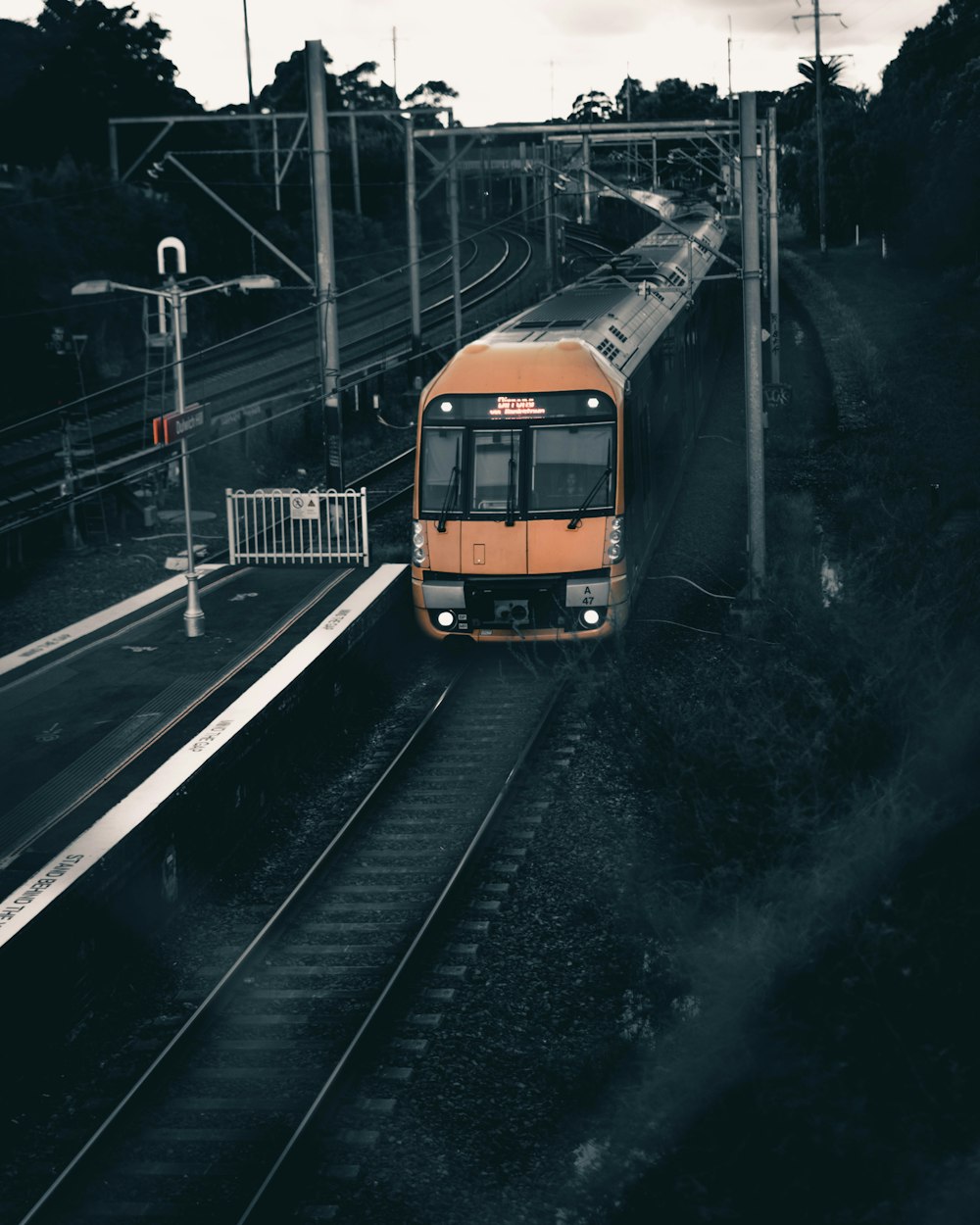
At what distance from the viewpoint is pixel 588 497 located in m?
14.8

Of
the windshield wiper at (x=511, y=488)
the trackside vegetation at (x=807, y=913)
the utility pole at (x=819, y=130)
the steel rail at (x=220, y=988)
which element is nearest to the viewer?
the trackside vegetation at (x=807, y=913)

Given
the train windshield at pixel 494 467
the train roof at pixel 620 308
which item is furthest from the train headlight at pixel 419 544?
the train roof at pixel 620 308

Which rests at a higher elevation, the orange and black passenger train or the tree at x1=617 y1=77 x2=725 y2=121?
the tree at x1=617 y1=77 x2=725 y2=121

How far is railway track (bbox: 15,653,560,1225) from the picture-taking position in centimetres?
746

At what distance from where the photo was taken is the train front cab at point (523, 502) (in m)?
14.8

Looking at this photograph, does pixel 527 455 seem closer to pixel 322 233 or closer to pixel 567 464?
pixel 567 464

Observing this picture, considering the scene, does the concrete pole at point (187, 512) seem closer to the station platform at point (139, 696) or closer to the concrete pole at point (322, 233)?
the station platform at point (139, 696)

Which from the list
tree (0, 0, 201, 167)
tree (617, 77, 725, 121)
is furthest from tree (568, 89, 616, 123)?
tree (0, 0, 201, 167)

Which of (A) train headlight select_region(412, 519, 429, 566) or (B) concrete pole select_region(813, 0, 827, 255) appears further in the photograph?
(B) concrete pole select_region(813, 0, 827, 255)

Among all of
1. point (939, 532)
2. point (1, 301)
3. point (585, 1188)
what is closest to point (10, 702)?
point (585, 1188)

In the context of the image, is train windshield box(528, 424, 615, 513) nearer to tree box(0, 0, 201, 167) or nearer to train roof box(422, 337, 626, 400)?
train roof box(422, 337, 626, 400)

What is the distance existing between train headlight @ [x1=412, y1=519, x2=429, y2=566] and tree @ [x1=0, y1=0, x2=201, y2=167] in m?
31.3

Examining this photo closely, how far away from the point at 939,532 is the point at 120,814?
38.2 ft

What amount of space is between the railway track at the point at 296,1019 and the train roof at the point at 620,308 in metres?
5.05
